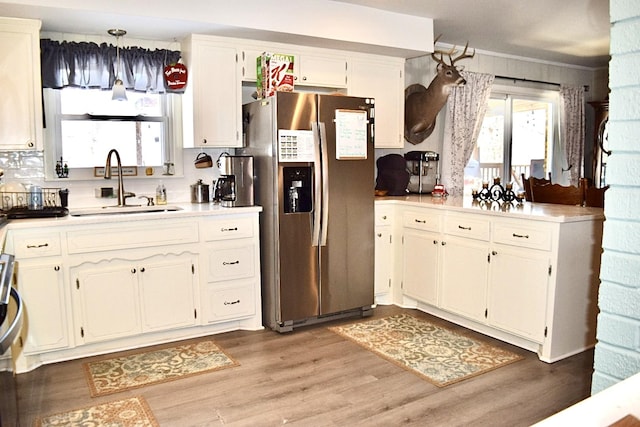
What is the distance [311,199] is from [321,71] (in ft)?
3.94

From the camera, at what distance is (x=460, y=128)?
5441 millimetres

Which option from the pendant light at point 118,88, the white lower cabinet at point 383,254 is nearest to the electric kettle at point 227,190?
the pendant light at point 118,88

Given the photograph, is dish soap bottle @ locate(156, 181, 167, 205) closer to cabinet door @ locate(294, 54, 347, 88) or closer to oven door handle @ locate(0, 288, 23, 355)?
cabinet door @ locate(294, 54, 347, 88)

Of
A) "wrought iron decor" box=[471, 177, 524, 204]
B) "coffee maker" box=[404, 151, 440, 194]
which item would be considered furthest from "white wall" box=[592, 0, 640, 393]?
"coffee maker" box=[404, 151, 440, 194]

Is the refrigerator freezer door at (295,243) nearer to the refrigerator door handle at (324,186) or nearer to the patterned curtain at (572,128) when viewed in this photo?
the refrigerator door handle at (324,186)

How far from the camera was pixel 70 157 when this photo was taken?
3.76 meters

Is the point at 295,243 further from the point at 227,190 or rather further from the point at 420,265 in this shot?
the point at 420,265

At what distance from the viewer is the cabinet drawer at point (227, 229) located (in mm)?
3604

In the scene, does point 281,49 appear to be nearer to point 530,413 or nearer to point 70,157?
→ point 70,157

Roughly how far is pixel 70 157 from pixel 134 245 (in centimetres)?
97

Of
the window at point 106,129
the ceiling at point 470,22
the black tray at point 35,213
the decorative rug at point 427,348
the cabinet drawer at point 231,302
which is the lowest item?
the decorative rug at point 427,348

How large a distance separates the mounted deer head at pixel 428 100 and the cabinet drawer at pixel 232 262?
228cm

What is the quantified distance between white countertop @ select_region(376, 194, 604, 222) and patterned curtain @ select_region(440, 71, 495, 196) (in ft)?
4.09

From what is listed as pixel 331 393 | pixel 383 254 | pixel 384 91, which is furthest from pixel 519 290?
pixel 384 91
